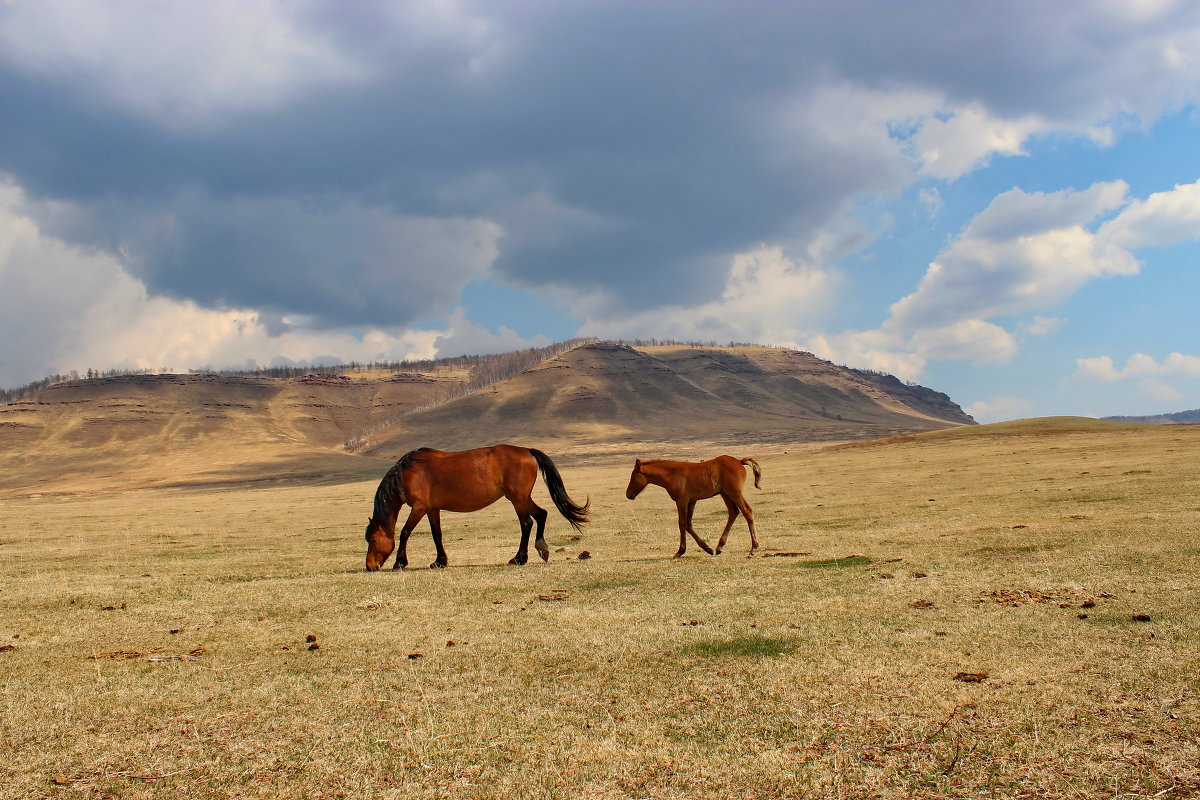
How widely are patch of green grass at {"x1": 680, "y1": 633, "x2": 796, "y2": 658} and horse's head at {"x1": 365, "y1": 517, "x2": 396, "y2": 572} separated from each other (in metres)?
8.81

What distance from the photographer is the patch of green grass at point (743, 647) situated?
770 centimetres

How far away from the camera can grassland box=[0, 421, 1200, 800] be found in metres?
5.12

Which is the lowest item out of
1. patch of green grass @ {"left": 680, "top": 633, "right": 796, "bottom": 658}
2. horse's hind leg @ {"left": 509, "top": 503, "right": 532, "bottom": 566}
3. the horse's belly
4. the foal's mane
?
patch of green grass @ {"left": 680, "top": 633, "right": 796, "bottom": 658}

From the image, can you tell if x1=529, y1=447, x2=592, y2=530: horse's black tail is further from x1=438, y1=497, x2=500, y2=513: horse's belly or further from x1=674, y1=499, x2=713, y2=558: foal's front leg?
x1=674, y1=499, x2=713, y2=558: foal's front leg

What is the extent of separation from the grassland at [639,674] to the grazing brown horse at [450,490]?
1183mm

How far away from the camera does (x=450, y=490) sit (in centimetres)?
1545

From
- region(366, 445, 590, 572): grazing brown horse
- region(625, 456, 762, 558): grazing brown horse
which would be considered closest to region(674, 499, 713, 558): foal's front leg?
region(625, 456, 762, 558): grazing brown horse

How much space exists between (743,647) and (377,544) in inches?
371

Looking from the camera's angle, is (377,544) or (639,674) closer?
(639,674)

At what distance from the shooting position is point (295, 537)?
24.4 m

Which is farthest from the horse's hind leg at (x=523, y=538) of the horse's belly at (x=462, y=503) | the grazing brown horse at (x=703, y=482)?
the grazing brown horse at (x=703, y=482)

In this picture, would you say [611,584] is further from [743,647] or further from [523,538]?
[743,647]

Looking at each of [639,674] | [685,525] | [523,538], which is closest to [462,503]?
[523,538]

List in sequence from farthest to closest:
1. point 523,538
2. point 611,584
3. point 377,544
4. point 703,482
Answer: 1. point 703,482
2. point 523,538
3. point 377,544
4. point 611,584
